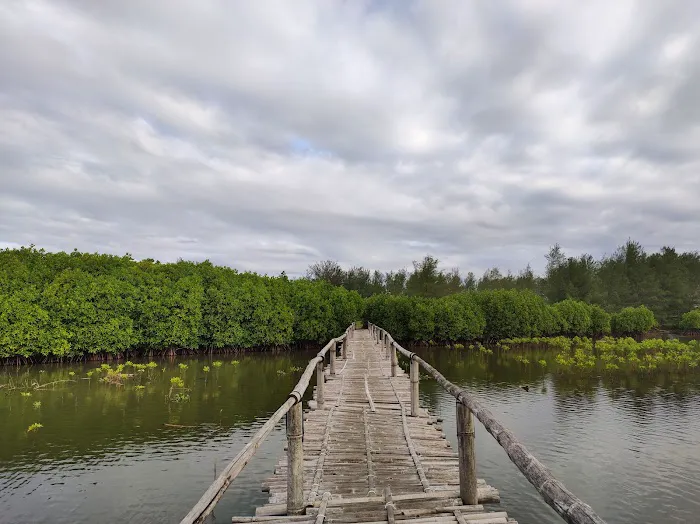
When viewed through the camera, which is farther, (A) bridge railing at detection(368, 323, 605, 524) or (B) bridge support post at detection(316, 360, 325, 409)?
(B) bridge support post at detection(316, 360, 325, 409)

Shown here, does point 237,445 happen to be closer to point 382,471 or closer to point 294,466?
point 382,471

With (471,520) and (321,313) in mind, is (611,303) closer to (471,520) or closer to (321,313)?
(321,313)

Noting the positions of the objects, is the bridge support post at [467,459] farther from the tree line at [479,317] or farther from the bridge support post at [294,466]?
the tree line at [479,317]

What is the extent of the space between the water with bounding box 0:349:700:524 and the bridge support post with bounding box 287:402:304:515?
3.88m

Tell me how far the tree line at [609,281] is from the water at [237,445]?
125 feet

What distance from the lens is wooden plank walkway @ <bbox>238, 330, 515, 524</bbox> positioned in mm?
4328

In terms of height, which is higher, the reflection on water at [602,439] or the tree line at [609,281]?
the tree line at [609,281]

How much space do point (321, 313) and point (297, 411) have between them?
102ft

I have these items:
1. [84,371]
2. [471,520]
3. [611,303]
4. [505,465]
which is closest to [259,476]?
[505,465]

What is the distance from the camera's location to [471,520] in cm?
415

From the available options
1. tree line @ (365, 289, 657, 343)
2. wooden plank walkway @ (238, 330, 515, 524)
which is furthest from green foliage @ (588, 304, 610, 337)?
wooden plank walkway @ (238, 330, 515, 524)

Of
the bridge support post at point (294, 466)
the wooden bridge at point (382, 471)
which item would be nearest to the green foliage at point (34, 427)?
the wooden bridge at point (382, 471)

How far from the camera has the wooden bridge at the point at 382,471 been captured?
3264 mm

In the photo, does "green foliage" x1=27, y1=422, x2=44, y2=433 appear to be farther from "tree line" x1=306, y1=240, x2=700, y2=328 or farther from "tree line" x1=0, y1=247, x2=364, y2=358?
"tree line" x1=306, y1=240, x2=700, y2=328
